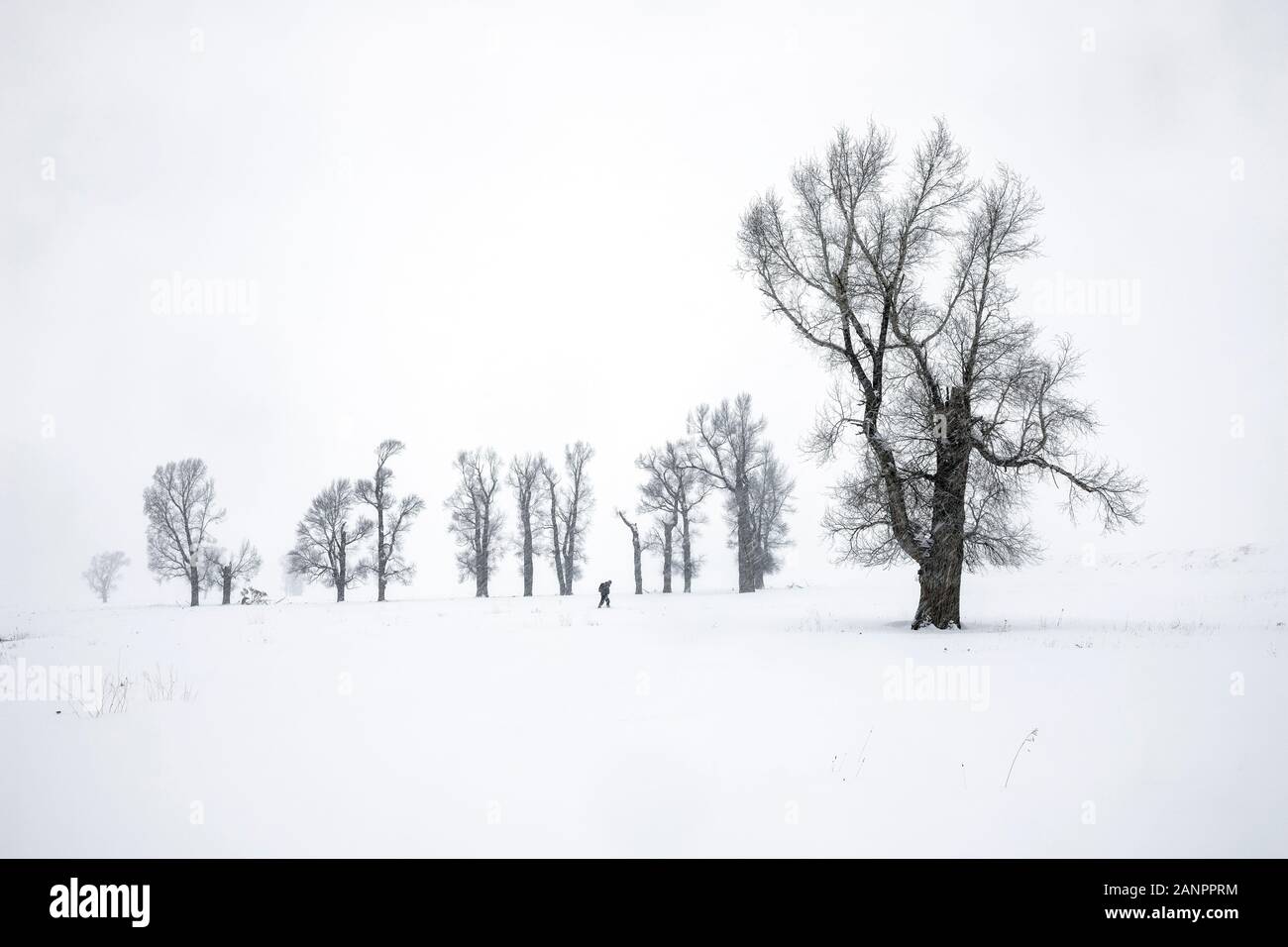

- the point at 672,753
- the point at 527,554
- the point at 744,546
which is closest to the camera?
the point at 672,753

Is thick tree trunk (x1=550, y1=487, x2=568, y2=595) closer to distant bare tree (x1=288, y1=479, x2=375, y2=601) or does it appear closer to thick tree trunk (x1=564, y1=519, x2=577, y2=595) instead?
thick tree trunk (x1=564, y1=519, x2=577, y2=595)

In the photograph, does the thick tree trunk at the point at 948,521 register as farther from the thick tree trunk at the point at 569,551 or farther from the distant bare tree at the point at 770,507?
the thick tree trunk at the point at 569,551

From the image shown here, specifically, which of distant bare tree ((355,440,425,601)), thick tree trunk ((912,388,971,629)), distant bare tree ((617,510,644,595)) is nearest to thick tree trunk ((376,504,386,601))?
distant bare tree ((355,440,425,601))

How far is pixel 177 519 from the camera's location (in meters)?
39.2

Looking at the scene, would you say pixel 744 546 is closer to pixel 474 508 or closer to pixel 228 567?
pixel 474 508

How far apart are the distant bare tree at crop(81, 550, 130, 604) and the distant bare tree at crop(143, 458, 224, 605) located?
1155 inches

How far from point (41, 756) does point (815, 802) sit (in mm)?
6753

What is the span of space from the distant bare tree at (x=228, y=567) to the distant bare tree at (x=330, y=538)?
161 inches

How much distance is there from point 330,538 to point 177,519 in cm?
1018

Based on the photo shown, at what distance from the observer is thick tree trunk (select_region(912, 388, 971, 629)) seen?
47.9 feet

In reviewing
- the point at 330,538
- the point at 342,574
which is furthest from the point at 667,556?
the point at 330,538

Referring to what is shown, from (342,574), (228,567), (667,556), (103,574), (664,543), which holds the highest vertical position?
(664,543)
